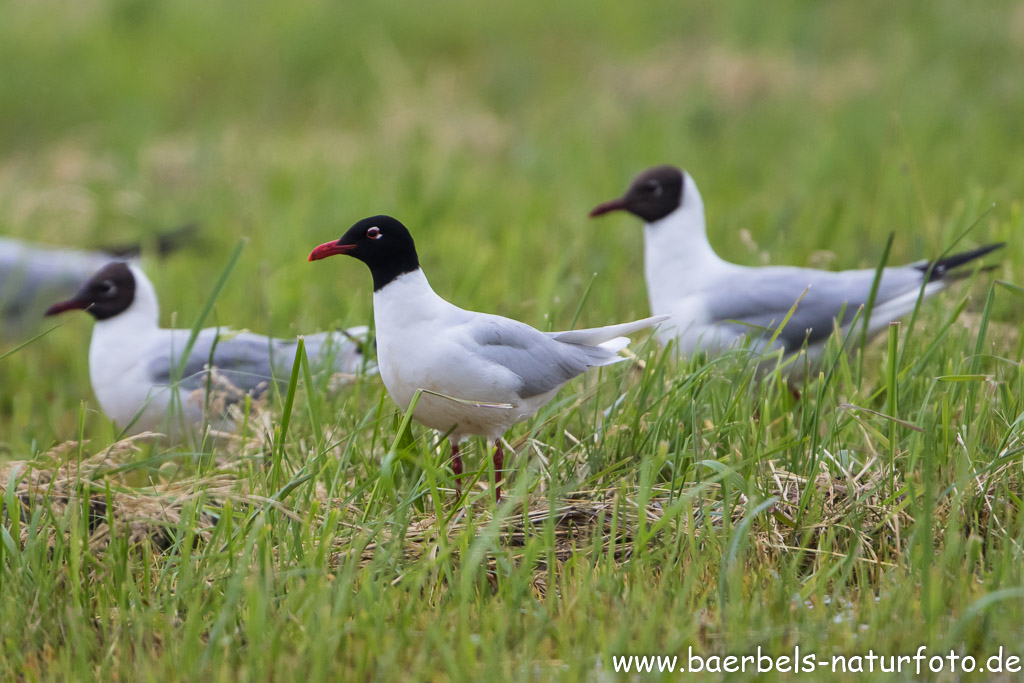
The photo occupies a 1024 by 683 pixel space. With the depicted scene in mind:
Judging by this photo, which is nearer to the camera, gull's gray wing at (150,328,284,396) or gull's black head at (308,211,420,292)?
gull's black head at (308,211,420,292)

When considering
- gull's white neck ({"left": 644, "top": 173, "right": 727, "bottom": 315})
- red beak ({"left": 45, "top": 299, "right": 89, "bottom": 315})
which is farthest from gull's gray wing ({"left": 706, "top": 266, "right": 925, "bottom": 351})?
red beak ({"left": 45, "top": 299, "right": 89, "bottom": 315})

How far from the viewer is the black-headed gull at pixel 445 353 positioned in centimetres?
274

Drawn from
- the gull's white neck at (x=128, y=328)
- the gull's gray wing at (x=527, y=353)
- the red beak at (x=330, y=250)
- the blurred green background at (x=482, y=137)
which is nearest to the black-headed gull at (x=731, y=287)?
the blurred green background at (x=482, y=137)

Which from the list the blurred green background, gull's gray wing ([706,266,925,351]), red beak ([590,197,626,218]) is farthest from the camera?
the blurred green background

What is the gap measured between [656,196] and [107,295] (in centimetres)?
218

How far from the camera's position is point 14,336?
18.3ft

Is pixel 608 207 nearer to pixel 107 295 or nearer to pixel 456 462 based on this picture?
pixel 456 462

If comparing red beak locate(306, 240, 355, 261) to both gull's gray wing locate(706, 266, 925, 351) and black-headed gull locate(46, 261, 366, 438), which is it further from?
gull's gray wing locate(706, 266, 925, 351)

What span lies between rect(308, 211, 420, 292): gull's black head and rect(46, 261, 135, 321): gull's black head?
1.70 meters

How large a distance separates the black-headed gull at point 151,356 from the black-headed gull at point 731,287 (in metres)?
1.23

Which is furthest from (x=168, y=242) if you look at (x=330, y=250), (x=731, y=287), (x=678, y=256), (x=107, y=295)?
(x=330, y=250)

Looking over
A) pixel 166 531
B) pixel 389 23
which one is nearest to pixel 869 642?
pixel 166 531

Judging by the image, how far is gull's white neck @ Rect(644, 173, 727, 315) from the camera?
436 cm

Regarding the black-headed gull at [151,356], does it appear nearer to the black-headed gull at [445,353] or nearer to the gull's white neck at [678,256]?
the black-headed gull at [445,353]
